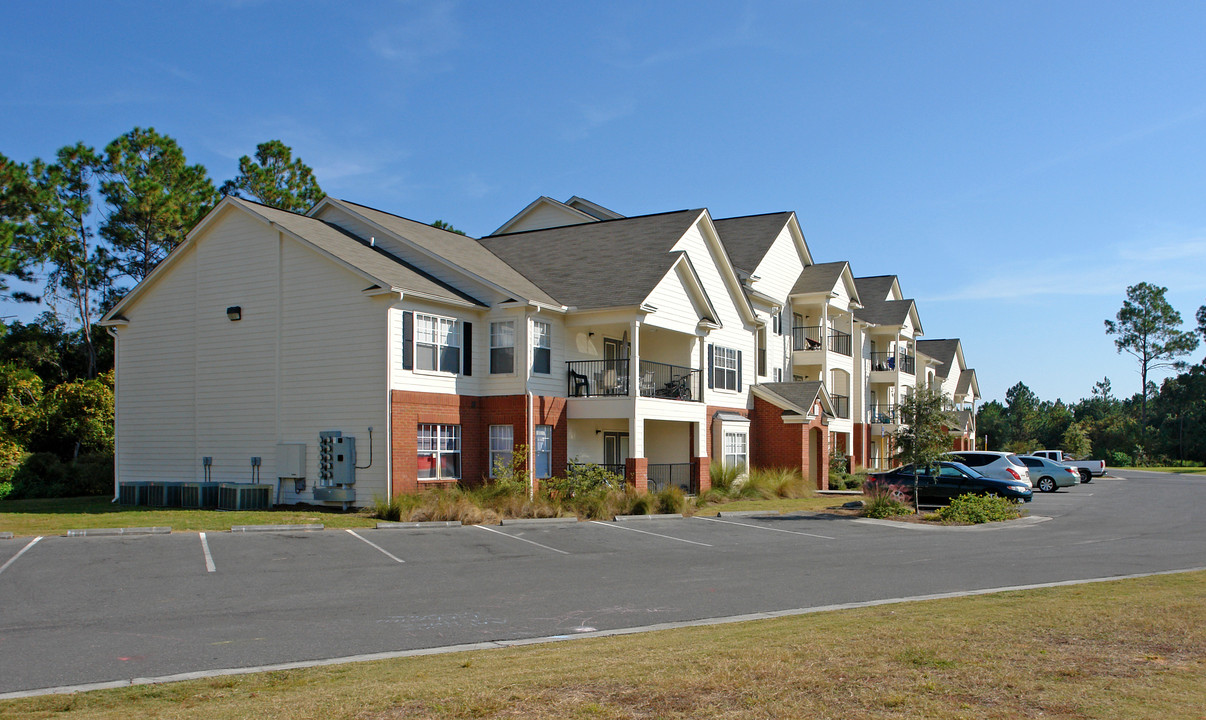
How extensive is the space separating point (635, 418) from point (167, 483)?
13.5 metres

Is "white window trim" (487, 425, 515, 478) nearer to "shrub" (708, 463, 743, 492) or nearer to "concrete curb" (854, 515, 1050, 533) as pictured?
"shrub" (708, 463, 743, 492)

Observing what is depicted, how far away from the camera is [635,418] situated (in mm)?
29219

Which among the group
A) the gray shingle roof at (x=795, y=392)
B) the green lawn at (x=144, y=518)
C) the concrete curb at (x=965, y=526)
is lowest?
the concrete curb at (x=965, y=526)

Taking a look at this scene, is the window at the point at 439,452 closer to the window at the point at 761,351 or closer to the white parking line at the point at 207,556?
the white parking line at the point at 207,556

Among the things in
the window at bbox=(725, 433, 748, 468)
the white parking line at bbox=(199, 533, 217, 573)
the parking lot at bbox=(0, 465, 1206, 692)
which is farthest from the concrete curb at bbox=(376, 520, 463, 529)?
the window at bbox=(725, 433, 748, 468)

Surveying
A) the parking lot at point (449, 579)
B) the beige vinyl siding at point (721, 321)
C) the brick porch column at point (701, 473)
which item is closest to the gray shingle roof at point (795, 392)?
the beige vinyl siding at point (721, 321)

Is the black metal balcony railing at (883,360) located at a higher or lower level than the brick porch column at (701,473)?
higher

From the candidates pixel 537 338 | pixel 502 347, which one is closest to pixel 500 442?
pixel 502 347

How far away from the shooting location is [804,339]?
4578 centimetres

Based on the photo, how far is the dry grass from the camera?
6.48 metres

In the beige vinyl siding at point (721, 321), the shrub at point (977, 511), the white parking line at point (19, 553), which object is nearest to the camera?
the white parking line at point (19, 553)

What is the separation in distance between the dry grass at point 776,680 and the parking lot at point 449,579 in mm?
1406

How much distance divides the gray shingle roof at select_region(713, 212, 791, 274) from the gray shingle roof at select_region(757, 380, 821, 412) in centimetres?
491

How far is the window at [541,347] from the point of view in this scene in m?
28.4
